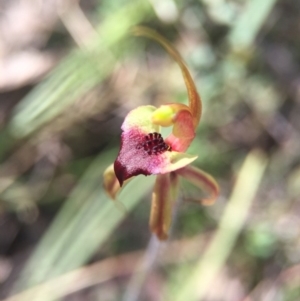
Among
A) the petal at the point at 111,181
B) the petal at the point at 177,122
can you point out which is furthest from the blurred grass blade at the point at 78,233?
the petal at the point at 177,122

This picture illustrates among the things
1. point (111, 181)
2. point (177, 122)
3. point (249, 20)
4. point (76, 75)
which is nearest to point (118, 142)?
point (76, 75)

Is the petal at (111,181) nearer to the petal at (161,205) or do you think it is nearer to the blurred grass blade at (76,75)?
the petal at (161,205)

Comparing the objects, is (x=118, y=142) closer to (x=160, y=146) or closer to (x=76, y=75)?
(x=76, y=75)

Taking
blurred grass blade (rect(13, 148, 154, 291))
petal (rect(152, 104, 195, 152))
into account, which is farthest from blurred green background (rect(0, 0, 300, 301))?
petal (rect(152, 104, 195, 152))

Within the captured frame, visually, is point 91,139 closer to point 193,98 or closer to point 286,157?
point 286,157

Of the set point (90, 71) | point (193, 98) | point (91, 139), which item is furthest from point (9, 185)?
point (193, 98)

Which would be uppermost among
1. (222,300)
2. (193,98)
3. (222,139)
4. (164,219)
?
(193,98)

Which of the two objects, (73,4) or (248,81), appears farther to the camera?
(73,4)
